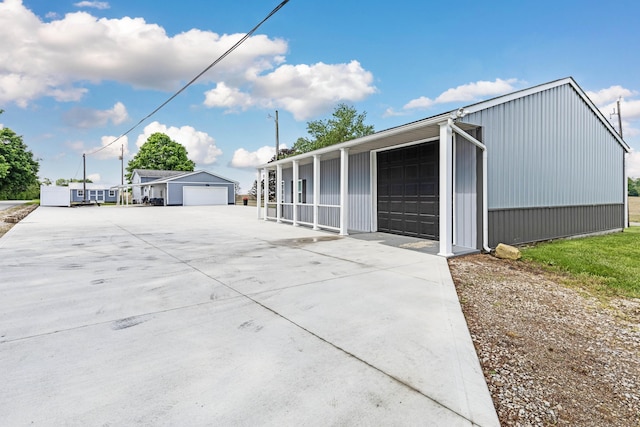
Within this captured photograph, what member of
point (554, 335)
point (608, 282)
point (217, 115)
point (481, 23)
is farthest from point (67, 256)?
point (217, 115)

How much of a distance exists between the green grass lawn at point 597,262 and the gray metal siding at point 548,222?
0.37 metres

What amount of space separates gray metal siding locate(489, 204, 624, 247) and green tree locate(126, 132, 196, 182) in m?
48.7

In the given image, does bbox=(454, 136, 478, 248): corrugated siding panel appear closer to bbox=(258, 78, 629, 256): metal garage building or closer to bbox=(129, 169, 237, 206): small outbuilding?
bbox=(258, 78, 629, 256): metal garage building

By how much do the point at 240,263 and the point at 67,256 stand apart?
3709 mm

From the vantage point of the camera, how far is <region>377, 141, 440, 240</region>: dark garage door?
8.44m

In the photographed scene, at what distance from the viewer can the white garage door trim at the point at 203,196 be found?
31.9m

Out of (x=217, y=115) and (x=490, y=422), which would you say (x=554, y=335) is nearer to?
(x=490, y=422)

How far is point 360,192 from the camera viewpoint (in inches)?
434

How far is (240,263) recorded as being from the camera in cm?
581

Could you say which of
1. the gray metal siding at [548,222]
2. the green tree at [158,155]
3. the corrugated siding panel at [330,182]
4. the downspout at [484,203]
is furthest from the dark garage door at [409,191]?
the green tree at [158,155]

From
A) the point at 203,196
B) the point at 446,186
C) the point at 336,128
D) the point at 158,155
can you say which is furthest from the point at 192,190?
the point at 446,186

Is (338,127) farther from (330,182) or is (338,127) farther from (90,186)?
(90,186)

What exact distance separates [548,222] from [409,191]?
146 inches

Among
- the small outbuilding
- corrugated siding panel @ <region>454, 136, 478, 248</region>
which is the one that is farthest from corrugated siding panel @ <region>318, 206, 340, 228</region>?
the small outbuilding
